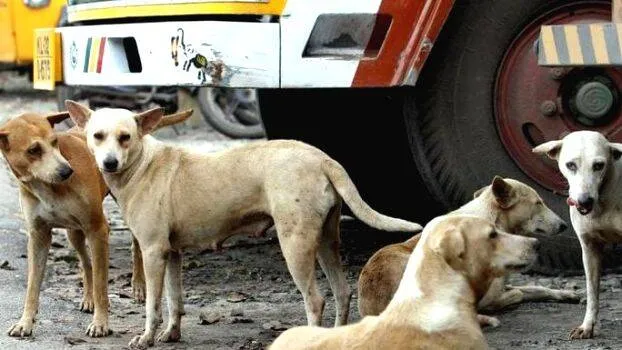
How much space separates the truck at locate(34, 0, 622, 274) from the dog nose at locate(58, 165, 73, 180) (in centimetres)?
92

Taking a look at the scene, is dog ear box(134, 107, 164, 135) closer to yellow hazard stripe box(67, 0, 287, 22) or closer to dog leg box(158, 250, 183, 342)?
dog leg box(158, 250, 183, 342)

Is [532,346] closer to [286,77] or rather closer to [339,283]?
[339,283]

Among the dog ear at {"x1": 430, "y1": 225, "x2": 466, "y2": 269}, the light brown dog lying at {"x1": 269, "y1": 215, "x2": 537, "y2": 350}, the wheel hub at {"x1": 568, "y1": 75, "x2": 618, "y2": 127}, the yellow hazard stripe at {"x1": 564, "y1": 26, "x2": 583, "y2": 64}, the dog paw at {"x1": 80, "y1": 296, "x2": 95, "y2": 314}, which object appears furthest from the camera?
the dog paw at {"x1": 80, "y1": 296, "x2": 95, "y2": 314}

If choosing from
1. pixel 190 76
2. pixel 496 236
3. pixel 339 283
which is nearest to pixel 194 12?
pixel 190 76

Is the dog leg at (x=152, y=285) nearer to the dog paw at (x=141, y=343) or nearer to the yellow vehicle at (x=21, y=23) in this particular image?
the dog paw at (x=141, y=343)

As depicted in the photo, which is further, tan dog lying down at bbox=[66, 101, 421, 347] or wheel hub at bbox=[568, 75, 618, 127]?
wheel hub at bbox=[568, 75, 618, 127]

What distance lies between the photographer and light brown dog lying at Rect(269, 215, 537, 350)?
4898 mm

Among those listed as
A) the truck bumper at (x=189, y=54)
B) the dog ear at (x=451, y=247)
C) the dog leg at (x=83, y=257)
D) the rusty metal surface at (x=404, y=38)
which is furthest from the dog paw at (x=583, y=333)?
the dog leg at (x=83, y=257)

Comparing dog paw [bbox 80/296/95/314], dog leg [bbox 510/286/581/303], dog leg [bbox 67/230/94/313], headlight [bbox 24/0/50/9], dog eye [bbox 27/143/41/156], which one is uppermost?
headlight [bbox 24/0/50/9]

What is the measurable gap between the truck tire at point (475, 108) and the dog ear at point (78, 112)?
173 cm

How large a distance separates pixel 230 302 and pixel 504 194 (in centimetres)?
171

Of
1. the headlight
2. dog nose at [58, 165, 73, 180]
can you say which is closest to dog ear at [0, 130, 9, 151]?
dog nose at [58, 165, 73, 180]

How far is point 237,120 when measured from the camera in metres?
15.8

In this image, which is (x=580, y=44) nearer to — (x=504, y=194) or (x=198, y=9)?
(x=504, y=194)
